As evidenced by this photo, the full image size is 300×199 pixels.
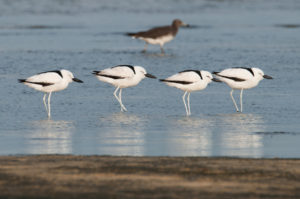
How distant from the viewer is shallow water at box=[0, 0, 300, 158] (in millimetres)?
9977

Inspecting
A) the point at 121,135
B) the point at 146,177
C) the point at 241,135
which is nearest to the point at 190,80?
the point at 241,135

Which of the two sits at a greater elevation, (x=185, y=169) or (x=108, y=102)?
(x=185, y=169)

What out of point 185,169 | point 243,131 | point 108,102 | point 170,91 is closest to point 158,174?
point 185,169

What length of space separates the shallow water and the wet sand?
83cm

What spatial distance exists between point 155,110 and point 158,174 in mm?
5608

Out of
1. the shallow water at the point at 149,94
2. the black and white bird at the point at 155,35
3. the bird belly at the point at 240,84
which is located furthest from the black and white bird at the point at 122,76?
the black and white bird at the point at 155,35

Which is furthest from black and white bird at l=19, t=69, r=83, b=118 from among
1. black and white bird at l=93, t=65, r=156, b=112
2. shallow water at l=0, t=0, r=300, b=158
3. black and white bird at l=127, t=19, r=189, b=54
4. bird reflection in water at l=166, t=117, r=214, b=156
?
black and white bird at l=127, t=19, r=189, b=54

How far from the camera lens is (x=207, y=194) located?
6719 millimetres

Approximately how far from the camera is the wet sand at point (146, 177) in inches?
267

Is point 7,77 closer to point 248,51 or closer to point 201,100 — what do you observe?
point 201,100

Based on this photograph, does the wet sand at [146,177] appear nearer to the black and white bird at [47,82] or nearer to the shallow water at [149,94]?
the shallow water at [149,94]

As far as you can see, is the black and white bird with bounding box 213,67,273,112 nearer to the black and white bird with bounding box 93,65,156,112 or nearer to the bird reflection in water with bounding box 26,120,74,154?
the black and white bird with bounding box 93,65,156,112

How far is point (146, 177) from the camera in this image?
7422mm

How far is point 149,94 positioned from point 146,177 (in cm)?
763
